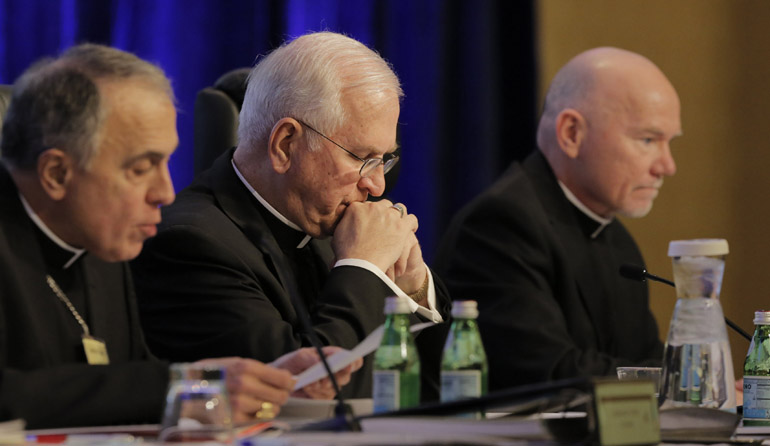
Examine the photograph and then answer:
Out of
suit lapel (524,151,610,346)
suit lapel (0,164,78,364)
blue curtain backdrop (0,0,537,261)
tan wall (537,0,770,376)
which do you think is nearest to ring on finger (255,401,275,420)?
suit lapel (0,164,78,364)

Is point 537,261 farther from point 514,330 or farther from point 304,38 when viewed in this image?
point 304,38

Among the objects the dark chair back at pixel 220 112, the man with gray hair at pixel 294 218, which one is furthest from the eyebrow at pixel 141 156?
the dark chair back at pixel 220 112

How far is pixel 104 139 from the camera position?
163 centimetres

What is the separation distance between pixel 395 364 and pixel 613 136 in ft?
7.04

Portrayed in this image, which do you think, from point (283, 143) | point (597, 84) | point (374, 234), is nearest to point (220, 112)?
point (283, 143)

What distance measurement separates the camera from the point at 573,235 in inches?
133

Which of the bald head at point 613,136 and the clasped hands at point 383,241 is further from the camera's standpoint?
the bald head at point 613,136

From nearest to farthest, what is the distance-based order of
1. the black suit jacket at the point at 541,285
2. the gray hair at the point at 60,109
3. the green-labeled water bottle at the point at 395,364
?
the green-labeled water bottle at the point at 395,364, the gray hair at the point at 60,109, the black suit jacket at the point at 541,285

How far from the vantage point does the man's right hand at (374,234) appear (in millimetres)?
2312

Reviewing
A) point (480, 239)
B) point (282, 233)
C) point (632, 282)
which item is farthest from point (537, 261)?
point (282, 233)

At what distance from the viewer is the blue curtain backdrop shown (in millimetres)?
3729

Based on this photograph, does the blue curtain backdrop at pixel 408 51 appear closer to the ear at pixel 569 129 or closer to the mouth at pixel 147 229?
the ear at pixel 569 129

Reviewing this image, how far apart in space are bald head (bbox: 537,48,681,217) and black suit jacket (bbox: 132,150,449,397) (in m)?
1.36

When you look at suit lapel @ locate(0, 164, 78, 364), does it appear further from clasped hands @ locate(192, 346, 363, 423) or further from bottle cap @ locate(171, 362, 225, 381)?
bottle cap @ locate(171, 362, 225, 381)
